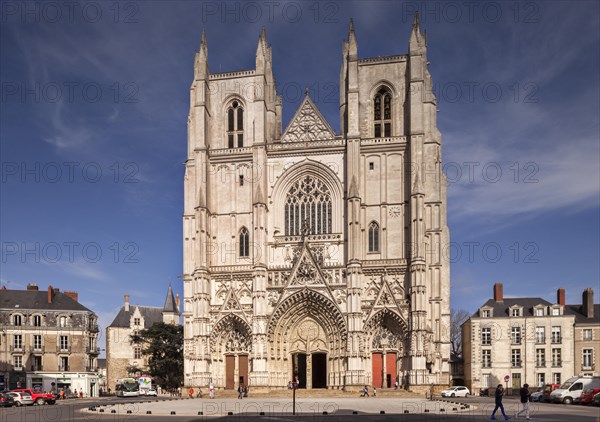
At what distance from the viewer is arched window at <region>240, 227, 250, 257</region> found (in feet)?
170

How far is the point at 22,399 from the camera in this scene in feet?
131

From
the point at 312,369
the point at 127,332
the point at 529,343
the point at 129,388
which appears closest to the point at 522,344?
the point at 529,343

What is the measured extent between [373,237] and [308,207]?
5.26 metres

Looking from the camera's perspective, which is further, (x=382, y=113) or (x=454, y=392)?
(x=382, y=113)

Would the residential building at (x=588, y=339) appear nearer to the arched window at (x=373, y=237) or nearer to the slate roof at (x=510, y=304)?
the slate roof at (x=510, y=304)

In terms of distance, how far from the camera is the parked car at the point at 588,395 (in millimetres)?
37125

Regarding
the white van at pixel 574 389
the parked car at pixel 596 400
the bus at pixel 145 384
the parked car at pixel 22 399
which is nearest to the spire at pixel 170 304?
the bus at pixel 145 384

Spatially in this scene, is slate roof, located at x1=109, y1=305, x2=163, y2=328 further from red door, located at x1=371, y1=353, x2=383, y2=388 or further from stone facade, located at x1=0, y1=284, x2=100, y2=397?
red door, located at x1=371, y1=353, x2=383, y2=388

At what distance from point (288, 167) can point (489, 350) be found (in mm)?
24846

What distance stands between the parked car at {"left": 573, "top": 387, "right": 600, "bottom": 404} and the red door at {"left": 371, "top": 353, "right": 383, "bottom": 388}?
13984 millimetres

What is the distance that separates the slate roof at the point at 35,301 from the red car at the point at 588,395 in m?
43.1

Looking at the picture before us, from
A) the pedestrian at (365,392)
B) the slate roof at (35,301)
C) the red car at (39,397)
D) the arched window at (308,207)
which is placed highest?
the arched window at (308,207)

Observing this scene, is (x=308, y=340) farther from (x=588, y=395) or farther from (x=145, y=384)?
(x=588, y=395)

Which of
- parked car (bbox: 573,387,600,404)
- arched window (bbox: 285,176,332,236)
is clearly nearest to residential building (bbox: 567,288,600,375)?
parked car (bbox: 573,387,600,404)
